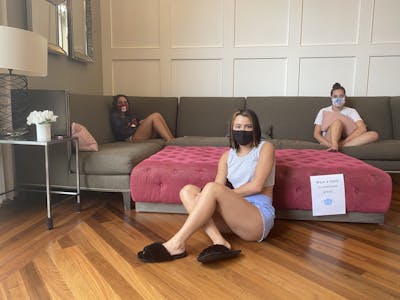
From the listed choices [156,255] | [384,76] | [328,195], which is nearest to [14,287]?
[156,255]

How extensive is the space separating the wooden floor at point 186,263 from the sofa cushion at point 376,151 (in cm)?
74

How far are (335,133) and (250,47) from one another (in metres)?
1.51

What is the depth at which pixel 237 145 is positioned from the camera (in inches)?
75.0

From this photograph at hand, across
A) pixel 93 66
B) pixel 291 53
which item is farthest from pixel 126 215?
pixel 291 53

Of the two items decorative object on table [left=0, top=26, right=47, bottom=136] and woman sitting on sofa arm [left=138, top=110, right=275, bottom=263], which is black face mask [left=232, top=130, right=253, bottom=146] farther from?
decorative object on table [left=0, top=26, right=47, bottom=136]

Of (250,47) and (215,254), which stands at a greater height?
(250,47)

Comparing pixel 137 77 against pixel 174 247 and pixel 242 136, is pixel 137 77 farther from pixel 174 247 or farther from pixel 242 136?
pixel 174 247

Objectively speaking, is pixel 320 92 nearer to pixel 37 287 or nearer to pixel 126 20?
pixel 126 20

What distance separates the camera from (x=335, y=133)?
9.97ft

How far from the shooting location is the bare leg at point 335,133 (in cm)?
300

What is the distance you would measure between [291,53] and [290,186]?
87.5 inches

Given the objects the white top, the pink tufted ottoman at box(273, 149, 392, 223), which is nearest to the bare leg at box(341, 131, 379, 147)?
the white top

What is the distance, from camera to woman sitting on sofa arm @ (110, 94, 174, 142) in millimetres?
3318

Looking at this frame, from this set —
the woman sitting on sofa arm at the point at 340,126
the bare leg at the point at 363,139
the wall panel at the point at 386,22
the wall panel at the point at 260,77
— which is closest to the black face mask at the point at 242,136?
the woman sitting on sofa arm at the point at 340,126
